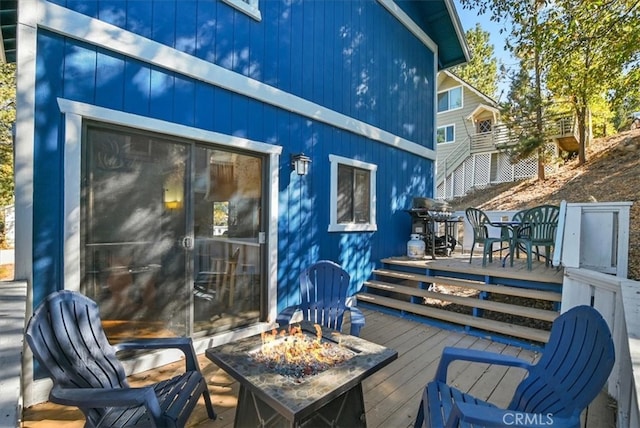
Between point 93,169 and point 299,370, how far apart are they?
7.63 feet

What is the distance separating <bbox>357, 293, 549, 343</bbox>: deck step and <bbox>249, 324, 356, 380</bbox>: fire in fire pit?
2.59 meters

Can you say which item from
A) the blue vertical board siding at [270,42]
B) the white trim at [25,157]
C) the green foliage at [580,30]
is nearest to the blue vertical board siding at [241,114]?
the blue vertical board siding at [270,42]

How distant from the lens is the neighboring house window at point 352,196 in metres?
4.71

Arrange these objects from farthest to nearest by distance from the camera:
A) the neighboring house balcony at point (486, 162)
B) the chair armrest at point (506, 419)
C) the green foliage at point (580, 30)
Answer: the neighboring house balcony at point (486, 162) → the green foliage at point (580, 30) → the chair armrest at point (506, 419)

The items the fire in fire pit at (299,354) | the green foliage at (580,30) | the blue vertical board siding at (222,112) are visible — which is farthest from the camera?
the green foliage at (580,30)

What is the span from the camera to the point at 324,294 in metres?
3.27

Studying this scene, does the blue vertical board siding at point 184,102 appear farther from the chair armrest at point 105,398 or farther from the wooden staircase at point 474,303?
the wooden staircase at point 474,303

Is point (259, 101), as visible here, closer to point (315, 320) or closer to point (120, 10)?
point (120, 10)

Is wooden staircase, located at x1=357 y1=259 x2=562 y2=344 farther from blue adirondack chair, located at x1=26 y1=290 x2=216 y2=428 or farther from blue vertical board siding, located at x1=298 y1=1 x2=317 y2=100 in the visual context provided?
blue adirondack chair, located at x1=26 y1=290 x2=216 y2=428

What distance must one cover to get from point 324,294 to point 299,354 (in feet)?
4.46

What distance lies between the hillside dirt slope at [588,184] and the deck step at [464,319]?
6.10 metres

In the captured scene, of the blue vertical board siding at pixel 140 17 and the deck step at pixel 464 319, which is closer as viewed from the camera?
the blue vertical board siding at pixel 140 17

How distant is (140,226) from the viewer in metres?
2.86

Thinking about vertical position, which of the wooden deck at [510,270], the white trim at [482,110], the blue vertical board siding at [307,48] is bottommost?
the wooden deck at [510,270]
